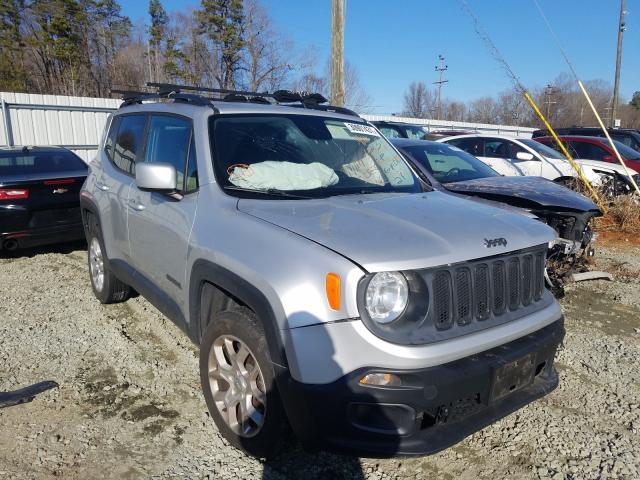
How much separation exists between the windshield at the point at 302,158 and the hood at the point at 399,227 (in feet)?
0.86

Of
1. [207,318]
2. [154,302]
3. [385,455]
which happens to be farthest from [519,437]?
[154,302]

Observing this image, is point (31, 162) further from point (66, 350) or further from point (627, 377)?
point (627, 377)

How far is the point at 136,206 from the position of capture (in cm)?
382

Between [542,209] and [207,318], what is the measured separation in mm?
4136

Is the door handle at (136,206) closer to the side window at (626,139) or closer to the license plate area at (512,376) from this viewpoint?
the license plate area at (512,376)

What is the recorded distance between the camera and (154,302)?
373 cm

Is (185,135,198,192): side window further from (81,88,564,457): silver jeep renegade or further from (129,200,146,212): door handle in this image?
(129,200,146,212): door handle

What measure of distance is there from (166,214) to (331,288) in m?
1.63

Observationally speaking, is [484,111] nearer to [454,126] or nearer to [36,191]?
[454,126]

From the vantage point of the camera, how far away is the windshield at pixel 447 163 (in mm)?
6621

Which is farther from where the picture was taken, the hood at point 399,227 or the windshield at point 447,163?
the windshield at point 447,163

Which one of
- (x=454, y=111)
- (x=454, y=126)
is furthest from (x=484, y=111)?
(x=454, y=126)

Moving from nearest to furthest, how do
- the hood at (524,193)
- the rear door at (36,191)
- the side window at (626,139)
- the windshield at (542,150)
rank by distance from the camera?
the hood at (524,193) → the rear door at (36,191) → the windshield at (542,150) → the side window at (626,139)

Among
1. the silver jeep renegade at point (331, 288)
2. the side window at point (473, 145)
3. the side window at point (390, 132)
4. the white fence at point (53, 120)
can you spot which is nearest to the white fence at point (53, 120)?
the white fence at point (53, 120)
